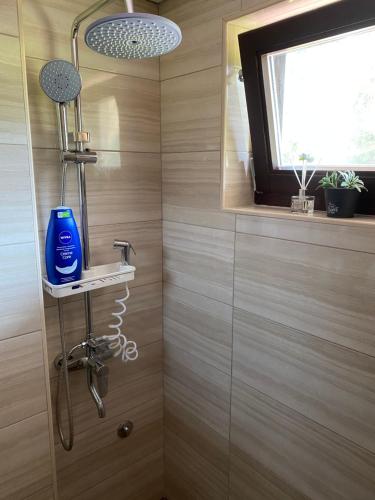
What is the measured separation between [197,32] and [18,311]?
1123 mm

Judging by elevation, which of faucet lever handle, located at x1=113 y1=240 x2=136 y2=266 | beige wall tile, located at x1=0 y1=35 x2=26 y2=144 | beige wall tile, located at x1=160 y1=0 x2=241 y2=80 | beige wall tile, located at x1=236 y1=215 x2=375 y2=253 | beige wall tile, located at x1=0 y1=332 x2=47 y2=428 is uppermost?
beige wall tile, located at x1=160 y1=0 x2=241 y2=80

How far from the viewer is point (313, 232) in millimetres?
1051

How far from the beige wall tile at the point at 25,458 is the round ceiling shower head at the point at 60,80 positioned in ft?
3.25

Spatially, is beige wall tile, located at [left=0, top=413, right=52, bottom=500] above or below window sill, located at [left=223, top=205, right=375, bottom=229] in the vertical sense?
below

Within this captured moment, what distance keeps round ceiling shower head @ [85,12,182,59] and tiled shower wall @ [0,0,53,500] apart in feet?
0.89

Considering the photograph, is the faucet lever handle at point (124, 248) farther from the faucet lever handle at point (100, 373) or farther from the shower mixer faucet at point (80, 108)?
the faucet lever handle at point (100, 373)

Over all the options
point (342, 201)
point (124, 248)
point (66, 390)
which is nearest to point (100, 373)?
point (66, 390)

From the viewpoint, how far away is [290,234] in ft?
3.66

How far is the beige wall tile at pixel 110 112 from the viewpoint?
3.99 feet

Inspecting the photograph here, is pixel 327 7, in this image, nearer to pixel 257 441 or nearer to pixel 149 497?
pixel 257 441

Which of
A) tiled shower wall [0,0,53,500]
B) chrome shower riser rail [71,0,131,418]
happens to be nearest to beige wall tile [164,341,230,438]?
chrome shower riser rail [71,0,131,418]

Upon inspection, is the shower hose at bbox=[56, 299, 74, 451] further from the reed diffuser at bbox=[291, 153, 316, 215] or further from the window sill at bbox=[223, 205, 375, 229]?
the reed diffuser at bbox=[291, 153, 316, 215]

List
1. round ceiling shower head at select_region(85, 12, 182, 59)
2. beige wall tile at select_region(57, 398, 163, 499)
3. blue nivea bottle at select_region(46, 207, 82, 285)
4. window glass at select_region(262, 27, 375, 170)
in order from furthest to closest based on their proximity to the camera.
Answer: beige wall tile at select_region(57, 398, 163, 499) → blue nivea bottle at select_region(46, 207, 82, 285) → window glass at select_region(262, 27, 375, 170) → round ceiling shower head at select_region(85, 12, 182, 59)

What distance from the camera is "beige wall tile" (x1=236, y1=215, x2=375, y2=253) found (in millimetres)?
947
